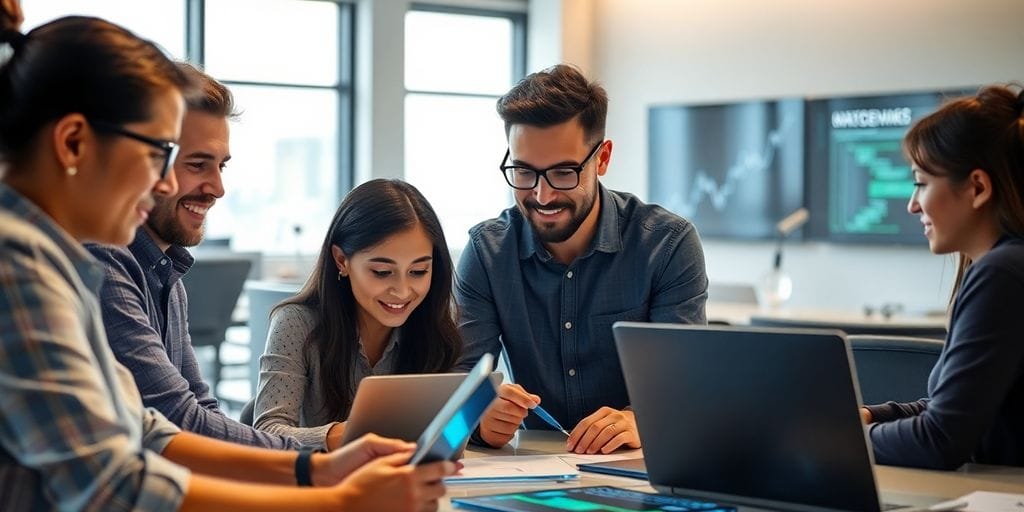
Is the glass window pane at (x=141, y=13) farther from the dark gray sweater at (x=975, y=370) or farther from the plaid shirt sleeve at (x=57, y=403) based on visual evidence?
the plaid shirt sleeve at (x=57, y=403)

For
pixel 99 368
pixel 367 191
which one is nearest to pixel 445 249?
pixel 367 191

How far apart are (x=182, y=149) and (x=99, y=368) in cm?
101

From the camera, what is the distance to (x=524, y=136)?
100.0 inches

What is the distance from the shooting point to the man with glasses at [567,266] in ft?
8.35

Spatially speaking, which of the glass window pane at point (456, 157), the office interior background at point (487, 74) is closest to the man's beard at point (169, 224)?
the office interior background at point (487, 74)

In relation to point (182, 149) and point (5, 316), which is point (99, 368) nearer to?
point (5, 316)

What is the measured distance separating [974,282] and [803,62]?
5.72 metres

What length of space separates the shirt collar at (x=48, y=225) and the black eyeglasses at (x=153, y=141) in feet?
0.35

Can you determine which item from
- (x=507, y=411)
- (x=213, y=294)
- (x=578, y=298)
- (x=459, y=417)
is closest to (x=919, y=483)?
(x=507, y=411)

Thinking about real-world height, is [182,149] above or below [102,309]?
above

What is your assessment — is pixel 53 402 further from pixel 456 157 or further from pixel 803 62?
pixel 456 157

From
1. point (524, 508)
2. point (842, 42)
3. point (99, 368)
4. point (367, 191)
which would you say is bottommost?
point (524, 508)

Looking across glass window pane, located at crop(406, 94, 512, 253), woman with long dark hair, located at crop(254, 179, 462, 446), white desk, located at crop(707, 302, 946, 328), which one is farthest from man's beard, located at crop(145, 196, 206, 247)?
glass window pane, located at crop(406, 94, 512, 253)

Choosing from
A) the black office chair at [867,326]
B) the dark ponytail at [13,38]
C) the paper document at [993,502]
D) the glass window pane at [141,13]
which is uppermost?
the glass window pane at [141,13]
